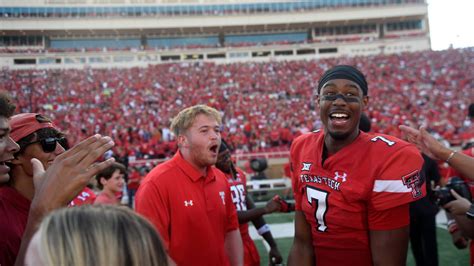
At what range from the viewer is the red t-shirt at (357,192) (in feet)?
7.09

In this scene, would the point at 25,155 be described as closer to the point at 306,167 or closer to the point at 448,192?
the point at 306,167

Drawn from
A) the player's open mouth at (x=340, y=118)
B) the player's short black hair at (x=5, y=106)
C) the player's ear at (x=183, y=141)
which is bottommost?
the player's ear at (x=183, y=141)

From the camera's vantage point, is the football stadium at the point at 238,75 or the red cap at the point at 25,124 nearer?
the red cap at the point at 25,124

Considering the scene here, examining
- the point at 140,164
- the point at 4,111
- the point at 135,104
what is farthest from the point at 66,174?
the point at 135,104

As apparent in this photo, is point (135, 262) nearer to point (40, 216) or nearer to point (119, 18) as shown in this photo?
point (40, 216)

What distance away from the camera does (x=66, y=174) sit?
1574 mm

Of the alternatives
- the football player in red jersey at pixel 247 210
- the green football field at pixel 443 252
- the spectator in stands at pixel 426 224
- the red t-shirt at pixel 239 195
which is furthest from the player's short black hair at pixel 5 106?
the green football field at pixel 443 252

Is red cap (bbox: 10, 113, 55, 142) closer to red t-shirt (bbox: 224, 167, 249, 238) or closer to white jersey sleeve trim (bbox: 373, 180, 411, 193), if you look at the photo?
white jersey sleeve trim (bbox: 373, 180, 411, 193)

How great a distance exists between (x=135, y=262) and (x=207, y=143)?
2.01 meters

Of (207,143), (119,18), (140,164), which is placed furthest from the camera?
(119,18)

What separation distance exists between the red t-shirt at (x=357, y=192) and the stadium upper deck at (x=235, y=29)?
3339 centimetres

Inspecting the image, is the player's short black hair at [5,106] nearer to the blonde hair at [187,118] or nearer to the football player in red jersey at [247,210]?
the blonde hair at [187,118]

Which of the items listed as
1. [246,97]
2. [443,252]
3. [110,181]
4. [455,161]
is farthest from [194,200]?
[246,97]

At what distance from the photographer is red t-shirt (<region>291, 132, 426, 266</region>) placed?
216 centimetres
